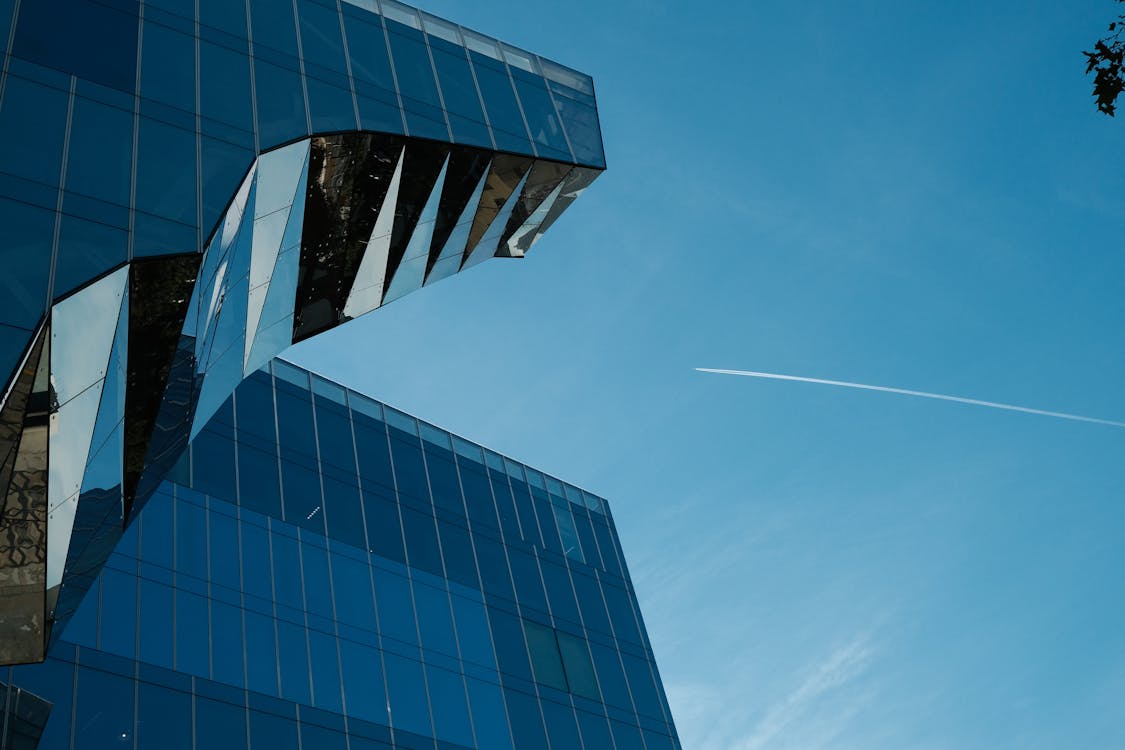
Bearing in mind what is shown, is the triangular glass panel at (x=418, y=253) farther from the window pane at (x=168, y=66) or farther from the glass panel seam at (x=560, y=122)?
the window pane at (x=168, y=66)

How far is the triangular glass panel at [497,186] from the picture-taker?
28.1 metres

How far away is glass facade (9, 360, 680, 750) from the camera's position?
30.0 metres

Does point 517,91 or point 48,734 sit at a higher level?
point 517,91

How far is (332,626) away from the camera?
3594 centimetres

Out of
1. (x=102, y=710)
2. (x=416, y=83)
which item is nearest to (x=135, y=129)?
(x=416, y=83)

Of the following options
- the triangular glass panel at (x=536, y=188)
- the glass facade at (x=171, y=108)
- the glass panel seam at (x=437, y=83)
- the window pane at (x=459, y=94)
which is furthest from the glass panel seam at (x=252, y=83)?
the triangular glass panel at (x=536, y=188)

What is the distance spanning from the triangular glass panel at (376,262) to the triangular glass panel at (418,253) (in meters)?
0.66

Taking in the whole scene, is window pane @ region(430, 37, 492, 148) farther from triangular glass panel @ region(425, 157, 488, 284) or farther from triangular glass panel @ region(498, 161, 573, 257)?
triangular glass panel @ region(498, 161, 573, 257)

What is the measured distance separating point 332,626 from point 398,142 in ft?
59.7

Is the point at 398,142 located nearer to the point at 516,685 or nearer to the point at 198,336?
the point at 198,336

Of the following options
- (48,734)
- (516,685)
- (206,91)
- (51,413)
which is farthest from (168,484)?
(51,413)

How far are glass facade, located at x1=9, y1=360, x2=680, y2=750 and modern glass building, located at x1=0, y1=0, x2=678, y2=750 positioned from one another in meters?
0.11

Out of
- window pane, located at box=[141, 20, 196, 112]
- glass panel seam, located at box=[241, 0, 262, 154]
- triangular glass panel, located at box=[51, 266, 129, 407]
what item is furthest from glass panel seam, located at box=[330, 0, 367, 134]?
triangular glass panel, located at box=[51, 266, 129, 407]

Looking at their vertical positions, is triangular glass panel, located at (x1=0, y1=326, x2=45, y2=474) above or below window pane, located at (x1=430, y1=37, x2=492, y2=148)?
below
